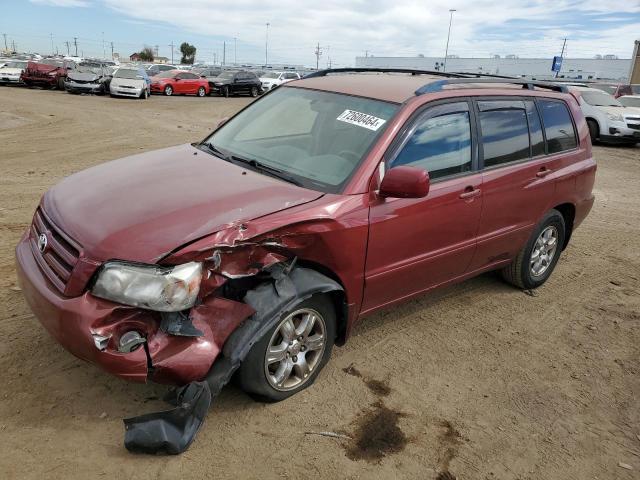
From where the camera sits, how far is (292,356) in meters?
3.15

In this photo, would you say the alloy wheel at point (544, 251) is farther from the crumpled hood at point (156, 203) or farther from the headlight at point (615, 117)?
the headlight at point (615, 117)

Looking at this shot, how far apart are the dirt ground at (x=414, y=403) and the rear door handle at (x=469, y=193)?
42.8 inches

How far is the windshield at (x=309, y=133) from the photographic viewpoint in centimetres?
341

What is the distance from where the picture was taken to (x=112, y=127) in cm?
1395

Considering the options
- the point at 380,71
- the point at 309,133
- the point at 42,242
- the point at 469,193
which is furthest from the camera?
the point at 380,71

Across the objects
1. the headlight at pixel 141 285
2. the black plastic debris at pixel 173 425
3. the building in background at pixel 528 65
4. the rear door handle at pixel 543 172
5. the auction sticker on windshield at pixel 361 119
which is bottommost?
the black plastic debris at pixel 173 425

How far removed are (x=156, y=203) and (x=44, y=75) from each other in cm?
2604

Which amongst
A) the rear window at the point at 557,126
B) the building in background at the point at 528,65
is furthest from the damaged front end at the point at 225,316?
the building in background at the point at 528,65

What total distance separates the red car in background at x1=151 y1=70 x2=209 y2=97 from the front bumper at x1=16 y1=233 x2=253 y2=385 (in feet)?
86.8

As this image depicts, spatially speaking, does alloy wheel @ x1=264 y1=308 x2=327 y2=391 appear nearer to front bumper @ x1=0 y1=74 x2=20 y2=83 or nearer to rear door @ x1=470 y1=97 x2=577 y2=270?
rear door @ x1=470 y1=97 x2=577 y2=270

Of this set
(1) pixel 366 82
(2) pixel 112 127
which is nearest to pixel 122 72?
(2) pixel 112 127

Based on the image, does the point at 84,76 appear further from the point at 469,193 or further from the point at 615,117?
the point at 469,193

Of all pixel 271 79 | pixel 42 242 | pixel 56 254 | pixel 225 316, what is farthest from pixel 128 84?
pixel 225 316

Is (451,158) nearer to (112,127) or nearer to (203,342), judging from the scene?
(203,342)
